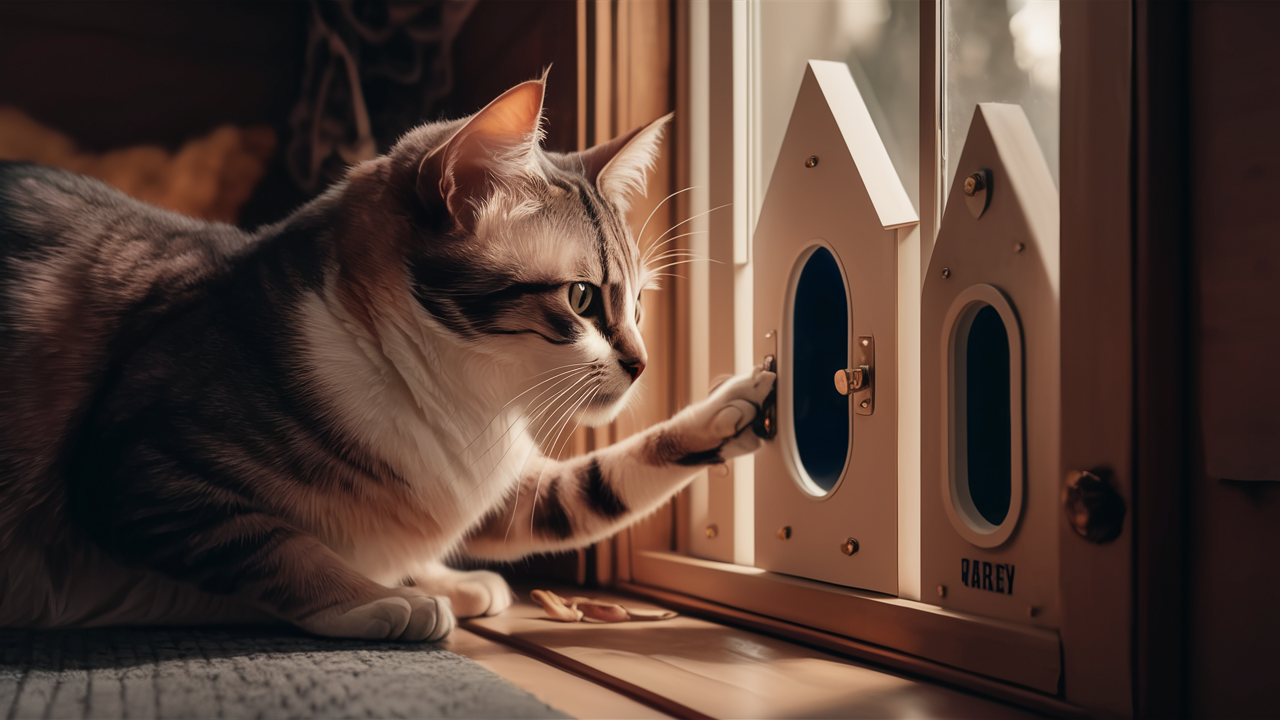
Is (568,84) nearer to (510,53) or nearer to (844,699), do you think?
(510,53)

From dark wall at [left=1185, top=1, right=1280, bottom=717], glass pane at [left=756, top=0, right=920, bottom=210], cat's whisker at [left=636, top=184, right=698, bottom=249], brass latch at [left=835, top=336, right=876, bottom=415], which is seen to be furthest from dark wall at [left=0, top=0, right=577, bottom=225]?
dark wall at [left=1185, top=1, right=1280, bottom=717]

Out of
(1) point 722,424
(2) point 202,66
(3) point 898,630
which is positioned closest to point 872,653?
(3) point 898,630

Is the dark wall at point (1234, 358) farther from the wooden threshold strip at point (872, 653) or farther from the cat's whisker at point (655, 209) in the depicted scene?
the cat's whisker at point (655, 209)

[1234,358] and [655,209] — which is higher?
[655,209]

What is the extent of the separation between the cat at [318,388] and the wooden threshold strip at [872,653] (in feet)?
0.60

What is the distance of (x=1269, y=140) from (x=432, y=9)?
1433 mm

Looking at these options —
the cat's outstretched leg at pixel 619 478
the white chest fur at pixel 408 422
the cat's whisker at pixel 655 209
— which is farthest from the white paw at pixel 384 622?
the cat's whisker at pixel 655 209

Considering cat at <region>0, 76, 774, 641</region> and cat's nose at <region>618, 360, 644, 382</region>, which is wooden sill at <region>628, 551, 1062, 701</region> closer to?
cat at <region>0, 76, 774, 641</region>

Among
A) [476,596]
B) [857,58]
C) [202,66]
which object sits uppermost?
[202,66]

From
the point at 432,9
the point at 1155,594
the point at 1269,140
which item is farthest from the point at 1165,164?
the point at 432,9

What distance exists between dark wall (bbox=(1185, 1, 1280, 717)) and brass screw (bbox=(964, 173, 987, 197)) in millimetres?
172

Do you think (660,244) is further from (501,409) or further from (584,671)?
(584,671)

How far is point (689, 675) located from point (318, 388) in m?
0.46

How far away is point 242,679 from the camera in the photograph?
64 cm
